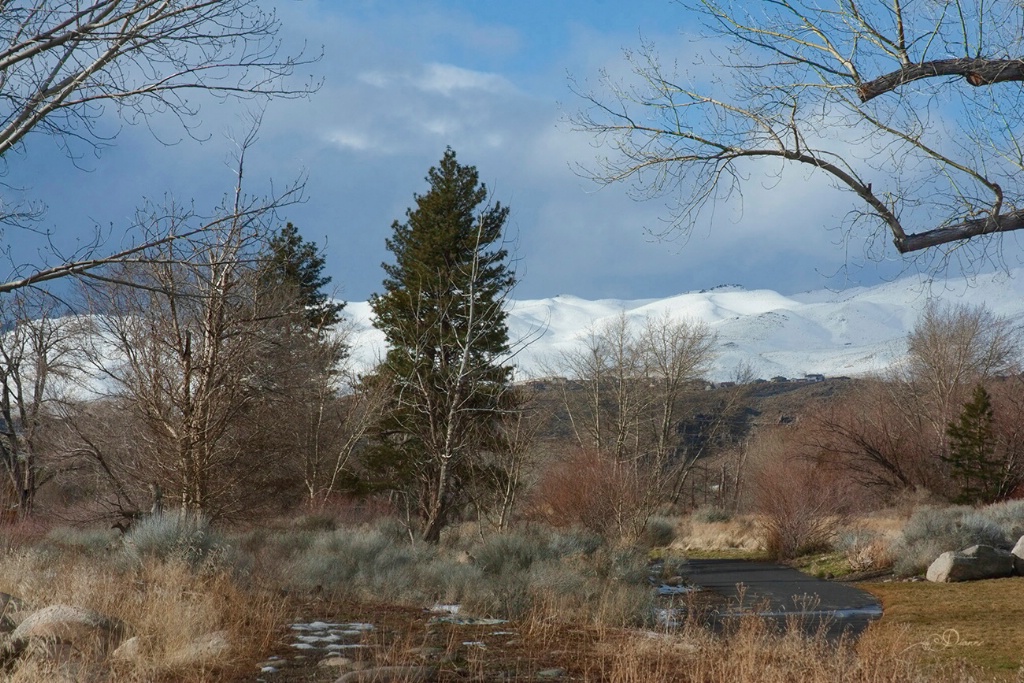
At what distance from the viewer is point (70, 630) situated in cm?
679

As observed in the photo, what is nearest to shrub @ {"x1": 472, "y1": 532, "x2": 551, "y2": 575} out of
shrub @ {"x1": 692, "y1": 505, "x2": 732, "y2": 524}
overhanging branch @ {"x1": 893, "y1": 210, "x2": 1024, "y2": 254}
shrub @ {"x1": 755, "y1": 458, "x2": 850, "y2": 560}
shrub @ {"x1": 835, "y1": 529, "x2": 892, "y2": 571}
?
overhanging branch @ {"x1": 893, "y1": 210, "x2": 1024, "y2": 254}

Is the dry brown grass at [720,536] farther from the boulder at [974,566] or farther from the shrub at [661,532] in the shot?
the boulder at [974,566]

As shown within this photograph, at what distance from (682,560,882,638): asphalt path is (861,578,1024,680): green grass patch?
52cm

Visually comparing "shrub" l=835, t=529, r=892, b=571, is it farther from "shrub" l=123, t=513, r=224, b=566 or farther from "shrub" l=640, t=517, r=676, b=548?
"shrub" l=123, t=513, r=224, b=566

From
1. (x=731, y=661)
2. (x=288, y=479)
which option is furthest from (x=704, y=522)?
(x=731, y=661)

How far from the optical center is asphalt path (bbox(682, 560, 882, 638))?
13375 mm

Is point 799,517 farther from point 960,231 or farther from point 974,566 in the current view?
point 960,231

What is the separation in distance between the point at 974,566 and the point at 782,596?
4.41 m

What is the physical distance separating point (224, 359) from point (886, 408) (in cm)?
4430

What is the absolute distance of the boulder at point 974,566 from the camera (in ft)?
59.9

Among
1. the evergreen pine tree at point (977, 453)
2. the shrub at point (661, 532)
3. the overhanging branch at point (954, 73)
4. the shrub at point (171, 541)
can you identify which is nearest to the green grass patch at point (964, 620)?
the overhanging branch at point (954, 73)

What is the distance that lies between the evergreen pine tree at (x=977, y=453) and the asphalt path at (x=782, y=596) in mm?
14743

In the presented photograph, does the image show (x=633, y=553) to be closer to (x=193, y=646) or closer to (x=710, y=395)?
(x=193, y=646)

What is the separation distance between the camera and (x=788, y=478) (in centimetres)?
2834
